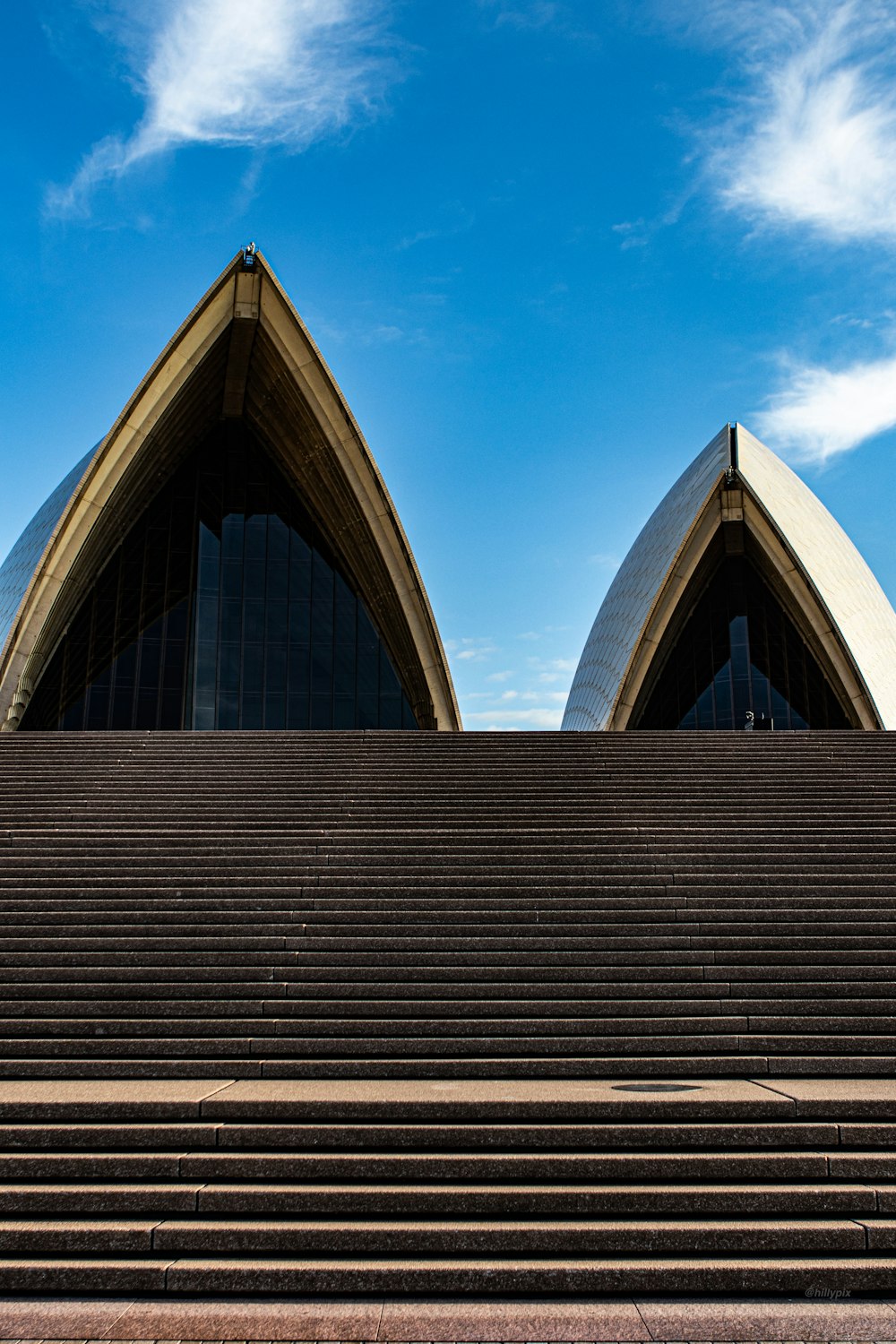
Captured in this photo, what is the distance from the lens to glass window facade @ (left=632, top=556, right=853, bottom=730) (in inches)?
926

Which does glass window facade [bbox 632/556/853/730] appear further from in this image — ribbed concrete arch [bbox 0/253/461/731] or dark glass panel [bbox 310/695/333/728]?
dark glass panel [bbox 310/695/333/728]

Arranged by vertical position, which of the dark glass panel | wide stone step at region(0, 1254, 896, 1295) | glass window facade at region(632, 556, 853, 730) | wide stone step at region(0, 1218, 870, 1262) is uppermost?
glass window facade at region(632, 556, 853, 730)

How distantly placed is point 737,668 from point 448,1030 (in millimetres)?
18853

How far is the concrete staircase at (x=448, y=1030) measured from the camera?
14.3 ft

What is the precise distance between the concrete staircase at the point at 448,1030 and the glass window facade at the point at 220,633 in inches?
365

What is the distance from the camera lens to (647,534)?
2767 centimetres

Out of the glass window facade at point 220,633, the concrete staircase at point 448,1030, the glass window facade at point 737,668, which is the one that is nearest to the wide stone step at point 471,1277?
the concrete staircase at point 448,1030

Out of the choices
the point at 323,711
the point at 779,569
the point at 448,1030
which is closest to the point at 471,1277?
the point at 448,1030

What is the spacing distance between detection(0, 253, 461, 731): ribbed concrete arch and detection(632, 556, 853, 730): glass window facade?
609 cm

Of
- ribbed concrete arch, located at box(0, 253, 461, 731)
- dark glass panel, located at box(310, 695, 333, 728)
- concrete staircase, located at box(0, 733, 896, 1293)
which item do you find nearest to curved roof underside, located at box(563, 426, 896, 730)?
ribbed concrete arch, located at box(0, 253, 461, 731)

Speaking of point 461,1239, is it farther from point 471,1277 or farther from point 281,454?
point 281,454

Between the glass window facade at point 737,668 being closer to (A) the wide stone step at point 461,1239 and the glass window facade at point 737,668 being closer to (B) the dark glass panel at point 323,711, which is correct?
(B) the dark glass panel at point 323,711

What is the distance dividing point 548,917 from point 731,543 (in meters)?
17.5

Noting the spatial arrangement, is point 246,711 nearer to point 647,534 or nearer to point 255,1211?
point 647,534
